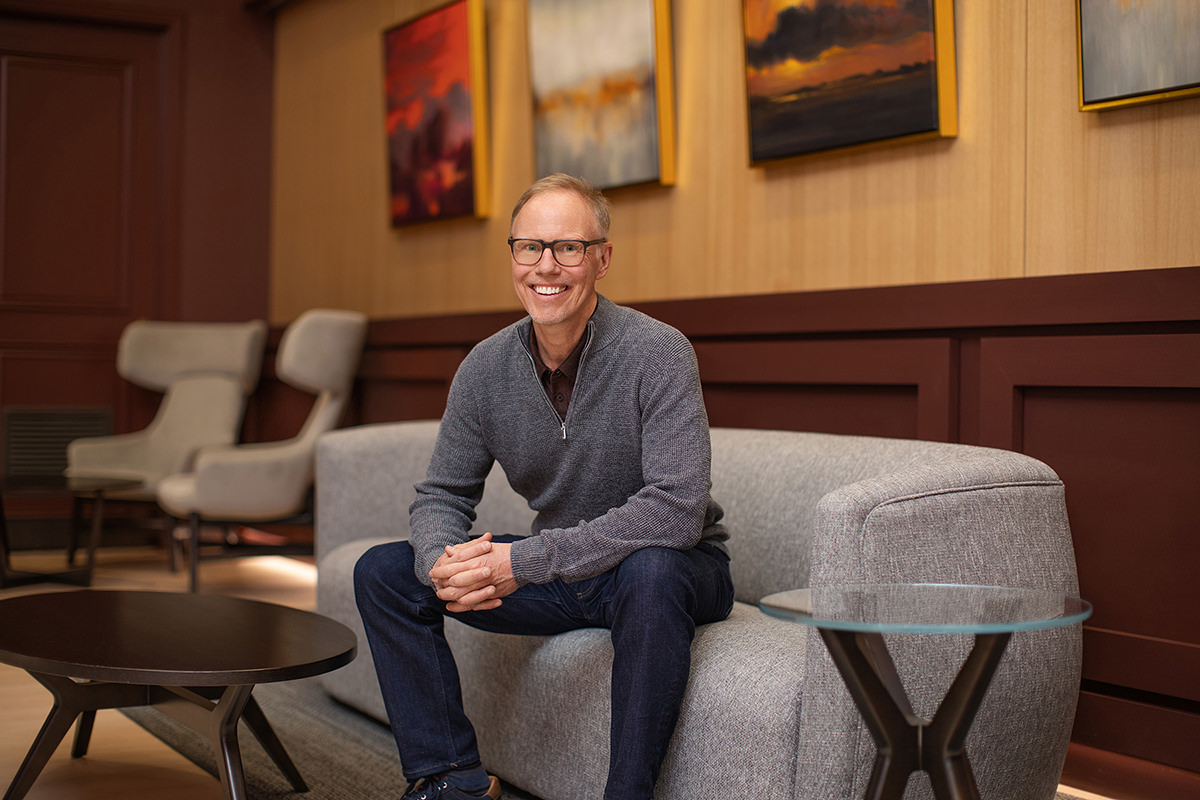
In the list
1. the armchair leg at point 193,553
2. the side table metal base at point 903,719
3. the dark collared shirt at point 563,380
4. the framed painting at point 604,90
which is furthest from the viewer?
the armchair leg at point 193,553

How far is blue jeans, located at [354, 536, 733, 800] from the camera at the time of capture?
1893 millimetres

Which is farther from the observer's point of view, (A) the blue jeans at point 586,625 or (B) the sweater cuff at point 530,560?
(B) the sweater cuff at point 530,560

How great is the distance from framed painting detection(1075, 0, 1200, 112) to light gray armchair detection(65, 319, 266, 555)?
14.2 feet

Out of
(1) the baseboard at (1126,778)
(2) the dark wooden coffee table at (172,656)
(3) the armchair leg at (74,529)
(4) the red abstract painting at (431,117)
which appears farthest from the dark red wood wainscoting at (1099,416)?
(3) the armchair leg at (74,529)

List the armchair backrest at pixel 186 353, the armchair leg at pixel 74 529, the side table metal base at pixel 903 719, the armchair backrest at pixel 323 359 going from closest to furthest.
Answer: the side table metal base at pixel 903 719 < the armchair backrest at pixel 323 359 < the armchair leg at pixel 74 529 < the armchair backrest at pixel 186 353

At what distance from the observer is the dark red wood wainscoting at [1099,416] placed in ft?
8.13

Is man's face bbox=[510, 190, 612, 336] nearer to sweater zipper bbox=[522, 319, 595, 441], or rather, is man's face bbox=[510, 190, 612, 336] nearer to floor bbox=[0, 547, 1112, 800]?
sweater zipper bbox=[522, 319, 595, 441]

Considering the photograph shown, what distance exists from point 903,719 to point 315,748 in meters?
1.69

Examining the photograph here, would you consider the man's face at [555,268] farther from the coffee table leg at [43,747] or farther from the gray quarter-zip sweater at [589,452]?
the coffee table leg at [43,747]

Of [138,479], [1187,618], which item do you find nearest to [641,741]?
[1187,618]

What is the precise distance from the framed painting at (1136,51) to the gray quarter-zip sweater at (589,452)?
123 cm

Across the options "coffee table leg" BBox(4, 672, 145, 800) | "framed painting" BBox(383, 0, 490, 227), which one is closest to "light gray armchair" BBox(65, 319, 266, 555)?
"framed painting" BBox(383, 0, 490, 227)

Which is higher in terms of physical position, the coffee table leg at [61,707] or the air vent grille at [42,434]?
the air vent grille at [42,434]

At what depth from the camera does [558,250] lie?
222 centimetres
